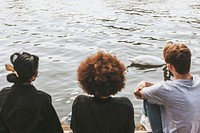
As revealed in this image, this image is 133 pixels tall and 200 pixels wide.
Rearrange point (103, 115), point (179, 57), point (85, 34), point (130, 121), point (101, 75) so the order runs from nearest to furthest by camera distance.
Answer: point (101, 75) < point (103, 115) < point (130, 121) < point (179, 57) < point (85, 34)

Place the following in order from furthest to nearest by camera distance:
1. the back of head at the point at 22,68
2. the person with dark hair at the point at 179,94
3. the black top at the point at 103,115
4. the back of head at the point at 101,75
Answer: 1. the person with dark hair at the point at 179,94
2. the back of head at the point at 22,68
3. the black top at the point at 103,115
4. the back of head at the point at 101,75

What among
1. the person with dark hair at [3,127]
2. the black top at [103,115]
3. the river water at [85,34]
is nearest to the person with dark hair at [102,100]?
the black top at [103,115]

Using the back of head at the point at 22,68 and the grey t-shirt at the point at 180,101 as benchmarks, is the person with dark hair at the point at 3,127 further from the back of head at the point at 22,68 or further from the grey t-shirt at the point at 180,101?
the grey t-shirt at the point at 180,101

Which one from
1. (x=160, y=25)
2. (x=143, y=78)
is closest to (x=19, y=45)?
(x=143, y=78)

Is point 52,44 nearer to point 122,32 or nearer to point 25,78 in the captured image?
point 122,32

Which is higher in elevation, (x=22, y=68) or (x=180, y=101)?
(x=22, y=68)

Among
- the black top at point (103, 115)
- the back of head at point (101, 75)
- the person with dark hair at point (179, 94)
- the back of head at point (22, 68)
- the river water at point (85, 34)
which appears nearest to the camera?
the back of head at point (101, 75)

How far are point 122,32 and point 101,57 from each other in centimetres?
945

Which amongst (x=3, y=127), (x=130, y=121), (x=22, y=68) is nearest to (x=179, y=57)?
(x=130, y=121)

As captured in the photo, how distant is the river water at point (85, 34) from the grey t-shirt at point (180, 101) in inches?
91.3

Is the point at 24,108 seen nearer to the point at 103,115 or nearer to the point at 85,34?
the point at 103,115

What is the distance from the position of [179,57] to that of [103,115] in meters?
0.87

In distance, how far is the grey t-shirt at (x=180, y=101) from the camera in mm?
3303

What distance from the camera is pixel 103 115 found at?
303 cm
